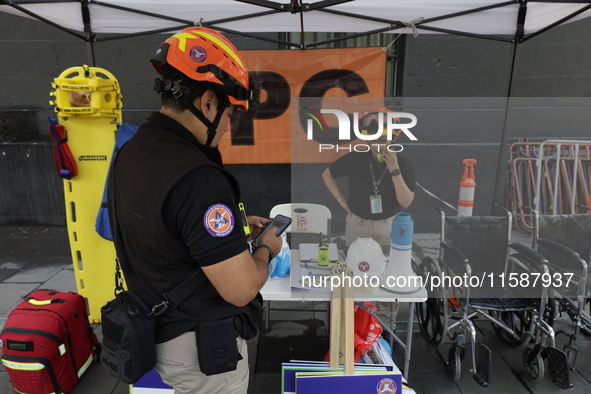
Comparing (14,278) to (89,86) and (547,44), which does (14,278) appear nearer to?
(89,86)

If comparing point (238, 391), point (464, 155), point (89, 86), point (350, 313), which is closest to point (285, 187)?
point (464, 155)

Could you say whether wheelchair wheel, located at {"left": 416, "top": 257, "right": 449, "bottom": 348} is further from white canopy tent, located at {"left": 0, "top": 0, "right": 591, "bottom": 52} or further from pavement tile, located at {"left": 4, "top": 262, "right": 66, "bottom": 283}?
pavement tile, located at {"left": 4, "top": 262, "right": 66, "bottom": 283}

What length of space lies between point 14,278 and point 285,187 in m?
3.49

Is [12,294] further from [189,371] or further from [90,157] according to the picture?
[189,371]

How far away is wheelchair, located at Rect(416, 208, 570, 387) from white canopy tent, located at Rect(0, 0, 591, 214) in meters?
0.88

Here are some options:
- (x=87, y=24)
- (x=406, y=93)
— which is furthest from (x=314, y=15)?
(x=406, y=93)

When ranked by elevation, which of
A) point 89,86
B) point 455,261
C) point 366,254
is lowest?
point 455,261

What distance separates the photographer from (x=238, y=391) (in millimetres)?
1396

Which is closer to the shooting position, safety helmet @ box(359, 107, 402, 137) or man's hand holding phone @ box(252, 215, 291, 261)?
man's hand holding phone @ box(252, 215, 291, 261)

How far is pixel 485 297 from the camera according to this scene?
8.98ft

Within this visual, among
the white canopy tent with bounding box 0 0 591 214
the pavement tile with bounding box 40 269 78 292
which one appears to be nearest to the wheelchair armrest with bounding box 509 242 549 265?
the white canopy tent with bounding box 0 0 591 214

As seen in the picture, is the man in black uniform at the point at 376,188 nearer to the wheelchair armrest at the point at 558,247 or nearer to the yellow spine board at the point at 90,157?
the wheelchair armrest at the point at 558,247

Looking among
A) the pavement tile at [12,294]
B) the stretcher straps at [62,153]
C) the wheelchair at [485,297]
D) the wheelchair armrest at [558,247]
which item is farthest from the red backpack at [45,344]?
the wheelchair armrest at [558,247]

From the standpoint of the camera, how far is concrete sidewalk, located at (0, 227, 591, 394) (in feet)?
8.14
